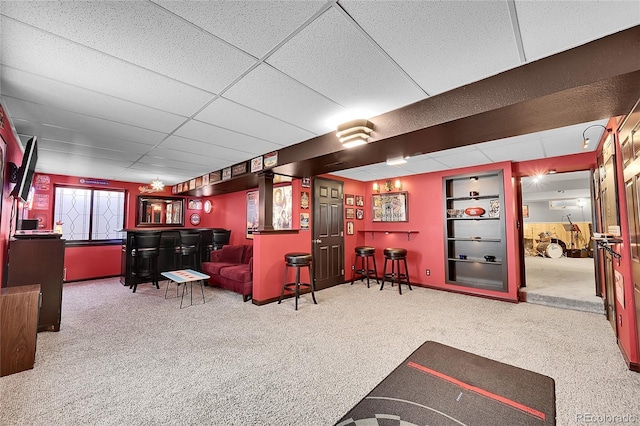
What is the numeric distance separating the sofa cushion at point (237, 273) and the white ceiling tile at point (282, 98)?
2.89 m

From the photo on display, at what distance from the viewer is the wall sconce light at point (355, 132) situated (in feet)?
9.40

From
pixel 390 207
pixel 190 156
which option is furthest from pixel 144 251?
pixel 390 207

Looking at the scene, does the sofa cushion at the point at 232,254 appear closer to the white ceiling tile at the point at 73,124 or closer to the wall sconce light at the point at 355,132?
the white ceiling tile at the point at 73,124

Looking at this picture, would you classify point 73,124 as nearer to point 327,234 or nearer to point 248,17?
point 248,17

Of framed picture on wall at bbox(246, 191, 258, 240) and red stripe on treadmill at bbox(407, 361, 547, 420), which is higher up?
framed picture on wall at bbox(246, 191, 258, 240)

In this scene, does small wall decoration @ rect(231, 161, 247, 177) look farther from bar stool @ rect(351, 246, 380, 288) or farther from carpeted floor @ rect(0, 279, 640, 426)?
bar stool @ rect(351, 246, 380, 288)

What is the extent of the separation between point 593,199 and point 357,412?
16.2 ft

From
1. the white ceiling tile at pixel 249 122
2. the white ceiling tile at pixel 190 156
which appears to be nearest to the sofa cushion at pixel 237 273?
the white ceiling tile at pixel 190 156

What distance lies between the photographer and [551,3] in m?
1.45

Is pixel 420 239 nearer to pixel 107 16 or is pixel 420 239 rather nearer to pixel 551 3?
pixel 551 3

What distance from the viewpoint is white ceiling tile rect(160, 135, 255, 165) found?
3.78 meters

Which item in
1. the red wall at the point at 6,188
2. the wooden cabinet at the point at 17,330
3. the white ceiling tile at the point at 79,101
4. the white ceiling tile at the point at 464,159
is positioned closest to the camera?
the white ceiling tile at the point at 79,101

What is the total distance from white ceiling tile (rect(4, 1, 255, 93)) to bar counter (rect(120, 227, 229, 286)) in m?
4.92

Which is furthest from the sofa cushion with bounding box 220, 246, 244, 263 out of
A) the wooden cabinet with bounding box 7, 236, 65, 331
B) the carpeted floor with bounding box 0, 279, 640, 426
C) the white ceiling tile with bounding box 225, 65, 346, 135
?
the white ceiling tile with bounding box 225, 65, 346, 135
